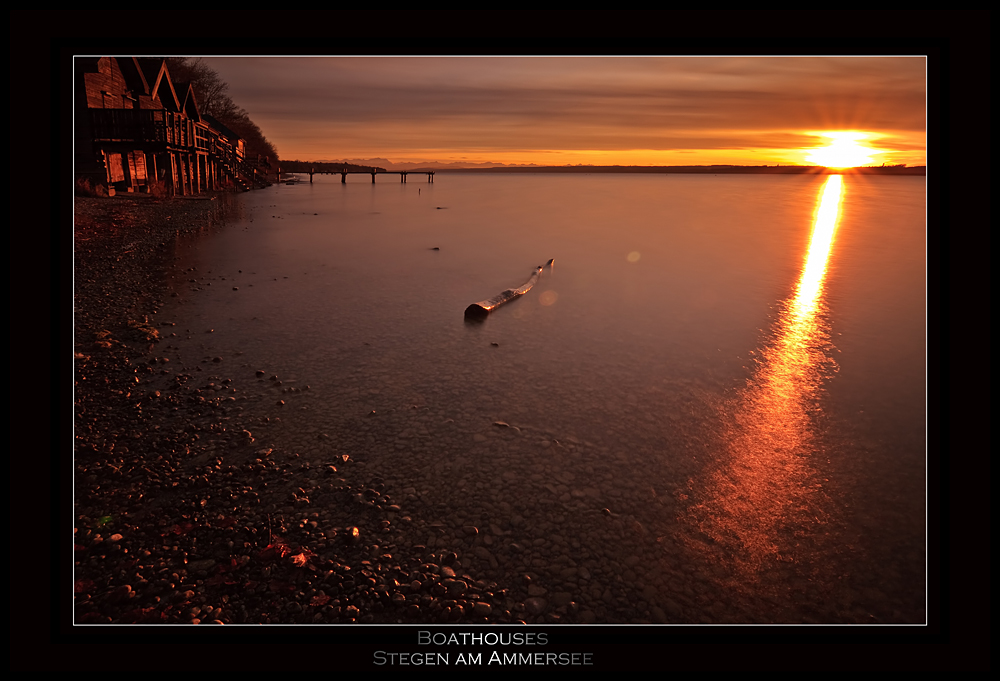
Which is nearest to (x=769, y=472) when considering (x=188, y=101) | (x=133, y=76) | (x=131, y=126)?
(x=131, y=126)

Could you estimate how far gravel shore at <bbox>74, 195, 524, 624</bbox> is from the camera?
4.63 metres

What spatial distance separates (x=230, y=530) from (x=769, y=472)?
20.9 ft

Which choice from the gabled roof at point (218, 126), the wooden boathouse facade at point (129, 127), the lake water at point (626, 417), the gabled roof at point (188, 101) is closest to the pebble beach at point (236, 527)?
the lake water at point (626, 417)

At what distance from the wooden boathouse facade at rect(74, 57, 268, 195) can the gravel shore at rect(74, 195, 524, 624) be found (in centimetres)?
2528

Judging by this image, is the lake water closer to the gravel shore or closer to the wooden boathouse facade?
the gravel shore

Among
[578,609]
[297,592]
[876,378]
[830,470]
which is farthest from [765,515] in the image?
[876,378]

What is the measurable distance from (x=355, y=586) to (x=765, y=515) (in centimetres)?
449

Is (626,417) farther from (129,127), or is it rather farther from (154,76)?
(154,76)

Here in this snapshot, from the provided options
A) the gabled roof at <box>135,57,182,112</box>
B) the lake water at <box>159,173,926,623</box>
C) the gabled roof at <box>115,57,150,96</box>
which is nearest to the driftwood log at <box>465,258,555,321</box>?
the lake water at <box>159,173,926,623</box>

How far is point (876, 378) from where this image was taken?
11.0m

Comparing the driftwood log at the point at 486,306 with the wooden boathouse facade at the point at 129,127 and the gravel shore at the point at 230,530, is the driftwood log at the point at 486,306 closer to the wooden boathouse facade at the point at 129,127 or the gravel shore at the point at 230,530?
the gravel shore at the point at 230,530

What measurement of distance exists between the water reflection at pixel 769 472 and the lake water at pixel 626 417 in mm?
32

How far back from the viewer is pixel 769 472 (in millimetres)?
7344

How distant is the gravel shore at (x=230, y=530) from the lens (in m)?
4.63
